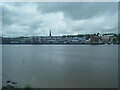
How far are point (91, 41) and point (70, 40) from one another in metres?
3.08

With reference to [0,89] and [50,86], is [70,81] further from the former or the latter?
Result: [0,89]

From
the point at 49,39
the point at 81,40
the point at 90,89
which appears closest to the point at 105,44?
the point at 81,40

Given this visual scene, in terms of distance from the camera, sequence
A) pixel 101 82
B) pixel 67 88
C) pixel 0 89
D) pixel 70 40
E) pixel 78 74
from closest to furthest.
Result: pixel 0 89
pixel 67 88
pixel 101 82
pixel 78 74
pixel 70 40

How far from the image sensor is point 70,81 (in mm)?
5098

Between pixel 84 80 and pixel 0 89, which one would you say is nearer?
pixel 0 89

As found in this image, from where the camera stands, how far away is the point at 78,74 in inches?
239

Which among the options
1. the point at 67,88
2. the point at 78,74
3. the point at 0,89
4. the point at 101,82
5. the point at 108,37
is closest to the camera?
the point at 0,89

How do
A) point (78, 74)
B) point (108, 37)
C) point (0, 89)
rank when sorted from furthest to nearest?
point (108, 37), point (78, 74), point (0, 89)

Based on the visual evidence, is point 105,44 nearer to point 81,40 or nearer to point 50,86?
point 81,40

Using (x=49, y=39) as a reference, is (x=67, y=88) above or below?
below

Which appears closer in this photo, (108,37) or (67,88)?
(67,88)

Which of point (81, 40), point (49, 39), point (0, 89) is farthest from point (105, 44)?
point (0, 89)

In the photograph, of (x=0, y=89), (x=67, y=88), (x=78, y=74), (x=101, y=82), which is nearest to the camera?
(x=0, y=89)

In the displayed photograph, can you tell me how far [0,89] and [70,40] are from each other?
67.6ft
